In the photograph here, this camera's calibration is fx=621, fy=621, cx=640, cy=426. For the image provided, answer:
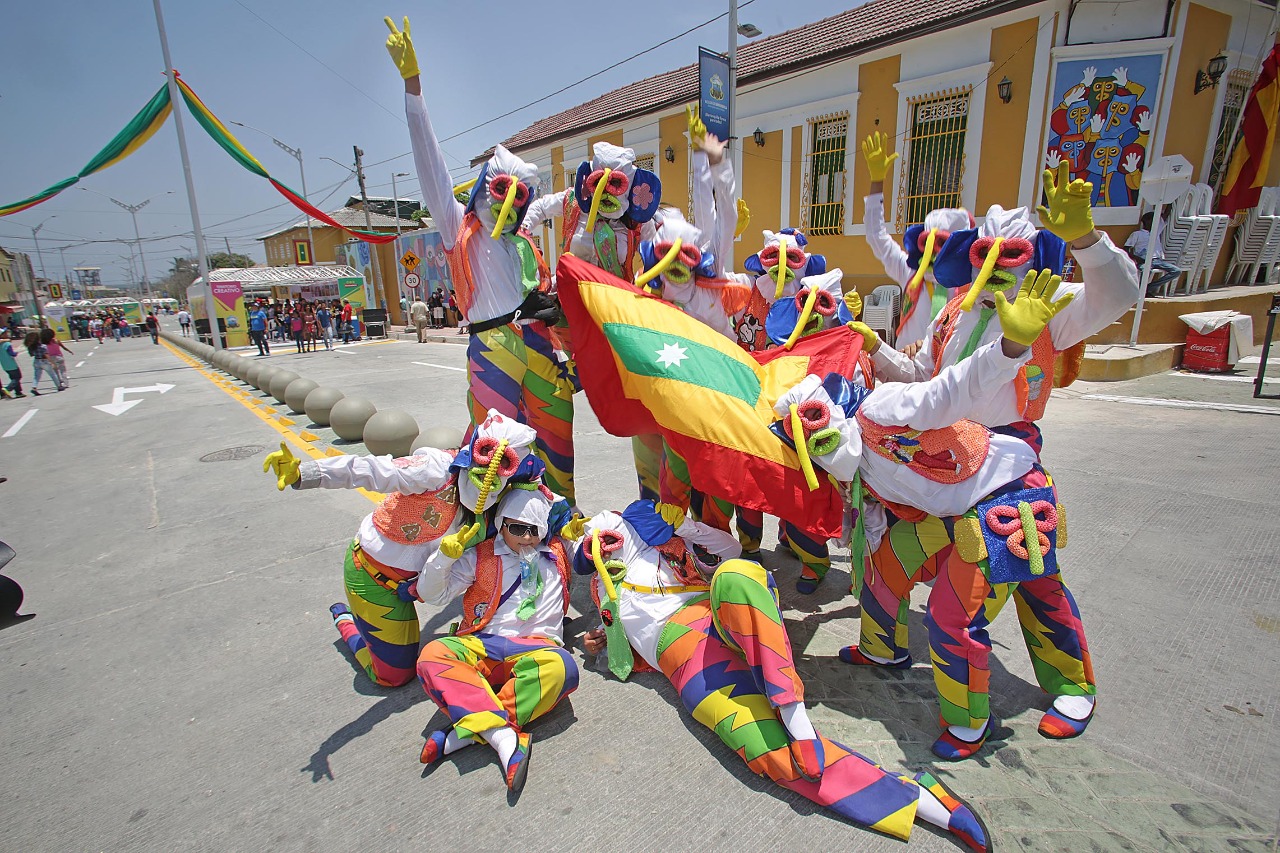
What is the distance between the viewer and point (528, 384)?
3.52 metres

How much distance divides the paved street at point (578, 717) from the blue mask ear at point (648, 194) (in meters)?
2.25

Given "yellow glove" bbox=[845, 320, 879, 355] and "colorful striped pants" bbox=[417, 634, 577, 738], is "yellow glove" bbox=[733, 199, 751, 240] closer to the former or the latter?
"yellow glove" bbox=[845, 320, 879, 355]

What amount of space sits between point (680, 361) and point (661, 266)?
0.72 m

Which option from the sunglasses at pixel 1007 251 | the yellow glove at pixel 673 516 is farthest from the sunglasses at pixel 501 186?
the sunglasses at pixel 1007 251

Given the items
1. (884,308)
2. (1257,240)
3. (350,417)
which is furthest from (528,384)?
(1257,240)

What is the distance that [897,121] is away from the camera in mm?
11984

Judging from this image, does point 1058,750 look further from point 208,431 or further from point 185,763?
point 208,431

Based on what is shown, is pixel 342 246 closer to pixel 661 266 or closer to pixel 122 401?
pixel 122 401

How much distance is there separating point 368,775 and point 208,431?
7737 millimetres

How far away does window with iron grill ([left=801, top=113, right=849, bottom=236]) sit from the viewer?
1310 centimetres

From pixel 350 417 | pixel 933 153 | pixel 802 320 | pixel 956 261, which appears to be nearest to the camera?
pixel 956 261

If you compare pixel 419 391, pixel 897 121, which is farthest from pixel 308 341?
pixel 897 121

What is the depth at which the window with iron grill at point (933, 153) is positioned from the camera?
11.3 metres

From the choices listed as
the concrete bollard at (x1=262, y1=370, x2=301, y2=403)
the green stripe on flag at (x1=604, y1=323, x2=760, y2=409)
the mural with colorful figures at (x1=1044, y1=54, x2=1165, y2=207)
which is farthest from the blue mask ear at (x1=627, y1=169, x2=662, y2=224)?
the mural with colorful figures at (x1=1044, y1=54, x2=1165, y2=207)
